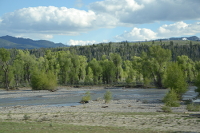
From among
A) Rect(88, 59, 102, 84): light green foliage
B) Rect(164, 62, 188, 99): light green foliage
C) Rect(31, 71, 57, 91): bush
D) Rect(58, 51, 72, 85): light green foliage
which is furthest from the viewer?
Rect(88, 59, 102, 84): light green foliage

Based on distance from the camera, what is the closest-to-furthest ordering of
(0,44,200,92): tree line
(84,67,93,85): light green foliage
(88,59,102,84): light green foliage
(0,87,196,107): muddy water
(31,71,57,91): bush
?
1. (0,87,196,107): muddy water
2. (31,71,57,91): bush
3. (0,44,200,92): tree line
4. (84,67,93,85): light green foliage
5. (88,59,102,84): light green foliage

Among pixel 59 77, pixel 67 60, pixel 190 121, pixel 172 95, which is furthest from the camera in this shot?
pixel 59 77

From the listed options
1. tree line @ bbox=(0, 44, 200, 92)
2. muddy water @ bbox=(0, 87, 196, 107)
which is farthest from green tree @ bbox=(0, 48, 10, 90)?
muddy water @ bbox=(0, 87, 196, 107)

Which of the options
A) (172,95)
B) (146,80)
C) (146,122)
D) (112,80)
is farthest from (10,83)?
(146,122)

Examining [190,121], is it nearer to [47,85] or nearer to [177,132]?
[177,132]

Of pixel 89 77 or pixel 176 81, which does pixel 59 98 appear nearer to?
pixel 176 81

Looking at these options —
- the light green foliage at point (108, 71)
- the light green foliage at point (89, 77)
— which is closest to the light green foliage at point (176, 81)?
the light green foliage at point (108, 71)

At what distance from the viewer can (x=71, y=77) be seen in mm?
115625

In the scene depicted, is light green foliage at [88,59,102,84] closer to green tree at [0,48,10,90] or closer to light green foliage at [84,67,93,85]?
light green foliage at [84,67,93,85]

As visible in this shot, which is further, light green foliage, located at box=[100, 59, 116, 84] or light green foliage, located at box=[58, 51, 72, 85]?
light green foliage, located at box=[100, 59, 116, 84]

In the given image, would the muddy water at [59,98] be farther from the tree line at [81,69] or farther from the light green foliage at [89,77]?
the light green foliage at [89,77]

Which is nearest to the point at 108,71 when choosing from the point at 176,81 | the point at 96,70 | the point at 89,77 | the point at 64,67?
the point at 96,70

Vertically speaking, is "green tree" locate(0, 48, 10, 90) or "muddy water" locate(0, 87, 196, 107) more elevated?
"green tree" locate(0, 48, 10, 90)

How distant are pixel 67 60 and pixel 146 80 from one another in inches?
1433
